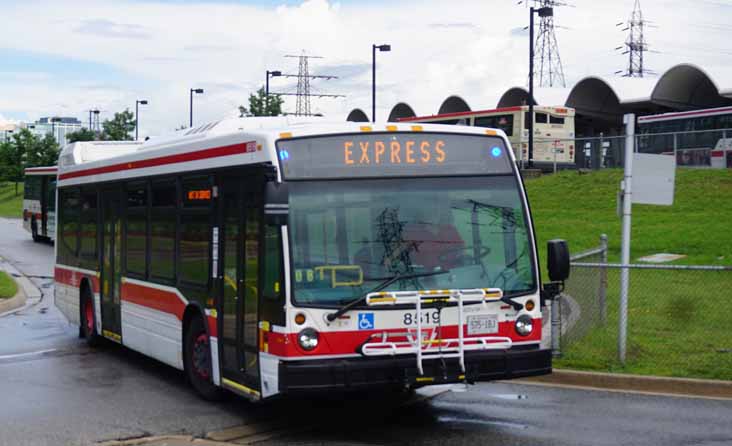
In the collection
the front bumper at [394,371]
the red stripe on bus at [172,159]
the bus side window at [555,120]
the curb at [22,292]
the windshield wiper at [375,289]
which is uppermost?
the bus side window at [555,120]

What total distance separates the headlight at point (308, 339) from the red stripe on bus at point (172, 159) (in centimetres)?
187

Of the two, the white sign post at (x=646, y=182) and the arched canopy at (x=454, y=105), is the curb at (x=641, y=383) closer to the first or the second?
the white sign post at (x=646, y=182)

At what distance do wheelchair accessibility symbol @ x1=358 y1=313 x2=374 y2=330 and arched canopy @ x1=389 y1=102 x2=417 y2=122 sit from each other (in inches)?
2532

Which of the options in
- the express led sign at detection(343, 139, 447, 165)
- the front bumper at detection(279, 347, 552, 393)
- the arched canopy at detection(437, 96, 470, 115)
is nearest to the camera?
the front bumper at detection(279, 347, 552, 393)

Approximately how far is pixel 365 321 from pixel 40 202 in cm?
3493

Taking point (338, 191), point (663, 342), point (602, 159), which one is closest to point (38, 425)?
point (338, 191)

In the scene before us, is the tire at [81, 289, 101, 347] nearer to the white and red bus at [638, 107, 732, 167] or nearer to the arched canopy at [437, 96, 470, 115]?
the white and red bus at [638, 107, 732, 167]

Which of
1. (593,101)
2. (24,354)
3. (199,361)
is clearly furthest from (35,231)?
(593,101)

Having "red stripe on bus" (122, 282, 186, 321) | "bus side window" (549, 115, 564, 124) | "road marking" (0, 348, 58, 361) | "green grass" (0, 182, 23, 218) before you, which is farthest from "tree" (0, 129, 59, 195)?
"red stripe on bus" (122, 282, 186, 321)

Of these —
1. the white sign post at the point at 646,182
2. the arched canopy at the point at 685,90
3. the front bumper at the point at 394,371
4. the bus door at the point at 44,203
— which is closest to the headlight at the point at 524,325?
the front bumper at the point at 394,371

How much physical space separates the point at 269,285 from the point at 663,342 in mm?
6316

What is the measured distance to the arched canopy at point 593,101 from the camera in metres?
61.2

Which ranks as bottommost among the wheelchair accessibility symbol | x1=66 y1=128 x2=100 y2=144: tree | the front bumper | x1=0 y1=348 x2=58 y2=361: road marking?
x1=0 y1=348 x2=58 y2=361: road marking

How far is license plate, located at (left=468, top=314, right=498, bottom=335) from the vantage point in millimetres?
8914
